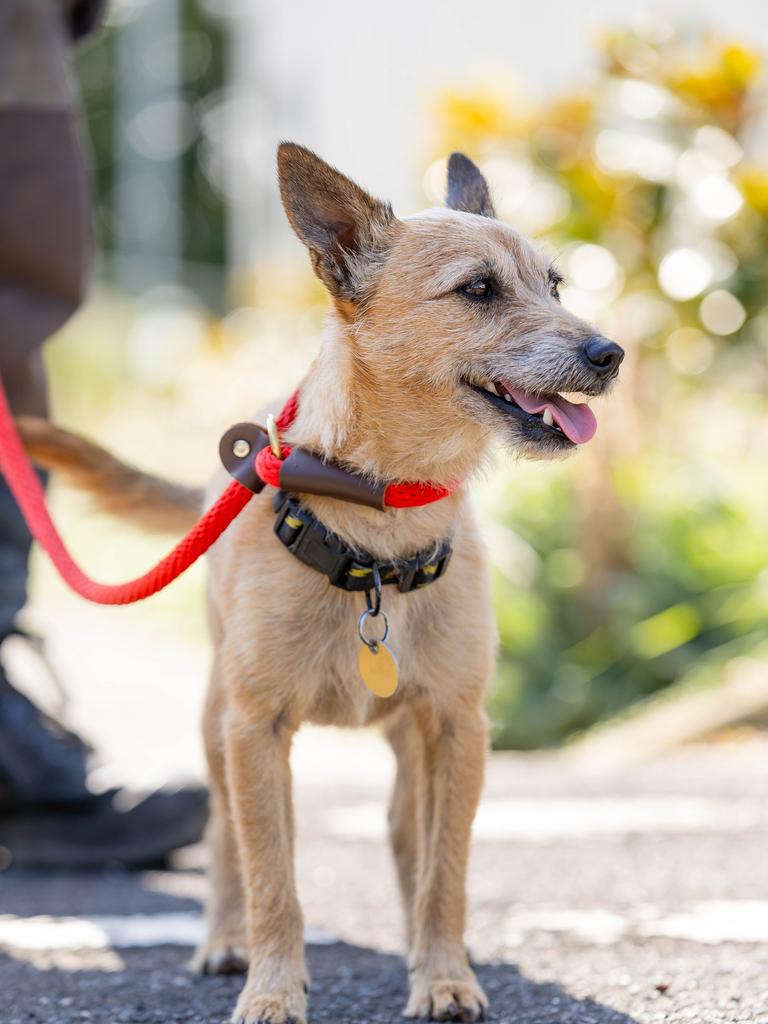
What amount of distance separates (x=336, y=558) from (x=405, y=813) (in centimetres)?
85

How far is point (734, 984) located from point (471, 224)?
64.3 inches

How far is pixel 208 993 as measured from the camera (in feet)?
9.24

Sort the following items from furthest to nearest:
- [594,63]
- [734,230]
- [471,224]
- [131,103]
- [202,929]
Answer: [131,103]
[594,63]
[734,230]
[202,929]
[471,224]

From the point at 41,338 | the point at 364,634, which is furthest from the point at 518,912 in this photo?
the point at 41,338

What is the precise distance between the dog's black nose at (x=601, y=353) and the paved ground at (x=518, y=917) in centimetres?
124

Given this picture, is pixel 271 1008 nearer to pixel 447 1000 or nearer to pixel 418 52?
pixel 447 1000

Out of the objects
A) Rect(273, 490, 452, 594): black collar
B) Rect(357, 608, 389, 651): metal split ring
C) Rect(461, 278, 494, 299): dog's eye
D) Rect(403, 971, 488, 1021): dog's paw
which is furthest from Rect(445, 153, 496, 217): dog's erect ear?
Rect(403, 971, 488, 1021): dog's paw

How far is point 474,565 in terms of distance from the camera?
283cm

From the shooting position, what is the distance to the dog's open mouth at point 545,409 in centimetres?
263

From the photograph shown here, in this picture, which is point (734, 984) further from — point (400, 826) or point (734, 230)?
point (734, 230)

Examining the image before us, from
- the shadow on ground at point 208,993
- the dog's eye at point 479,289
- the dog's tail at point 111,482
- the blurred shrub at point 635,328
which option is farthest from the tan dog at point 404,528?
the blurred shrub at point 635,328

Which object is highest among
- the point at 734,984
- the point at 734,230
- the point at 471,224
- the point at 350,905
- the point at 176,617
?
the point at 734,230

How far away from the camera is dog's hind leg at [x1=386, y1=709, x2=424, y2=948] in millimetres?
3100

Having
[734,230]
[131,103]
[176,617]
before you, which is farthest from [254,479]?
[131,103]
